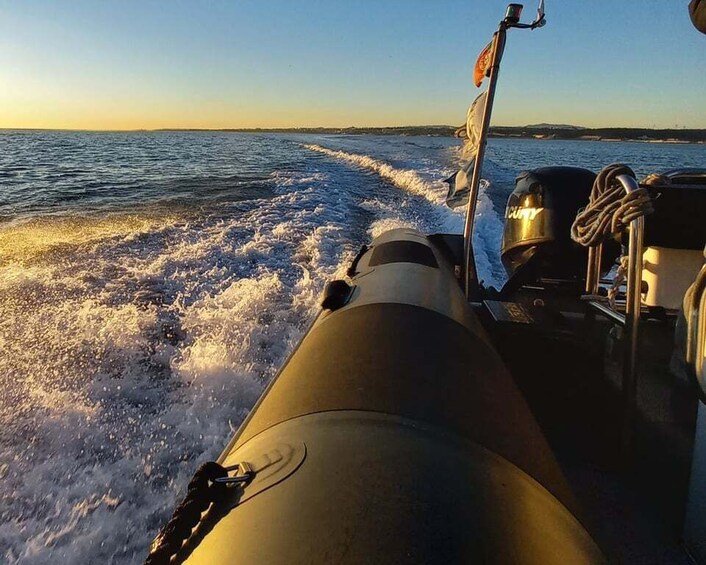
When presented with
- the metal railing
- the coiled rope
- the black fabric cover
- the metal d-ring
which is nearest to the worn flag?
the black fabric cover

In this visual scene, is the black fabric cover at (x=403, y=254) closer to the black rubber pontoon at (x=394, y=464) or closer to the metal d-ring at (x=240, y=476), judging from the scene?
the black rubber pontoon at (x=394, y=464)

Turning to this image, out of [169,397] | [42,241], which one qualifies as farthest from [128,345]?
[42,241]

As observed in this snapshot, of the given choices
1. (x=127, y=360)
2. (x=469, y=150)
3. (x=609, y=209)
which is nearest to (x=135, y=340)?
(x=127, y=360)

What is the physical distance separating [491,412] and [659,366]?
1.54 m

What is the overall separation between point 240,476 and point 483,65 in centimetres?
332

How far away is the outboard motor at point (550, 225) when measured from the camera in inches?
142

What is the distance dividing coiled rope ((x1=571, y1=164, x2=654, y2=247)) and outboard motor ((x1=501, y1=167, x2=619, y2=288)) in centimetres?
144

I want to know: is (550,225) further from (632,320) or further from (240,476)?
(240,476)

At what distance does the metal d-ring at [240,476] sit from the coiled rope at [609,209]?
158cm

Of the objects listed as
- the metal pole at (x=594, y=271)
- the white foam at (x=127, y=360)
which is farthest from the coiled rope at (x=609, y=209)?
the white foam at (x=127, y=360)

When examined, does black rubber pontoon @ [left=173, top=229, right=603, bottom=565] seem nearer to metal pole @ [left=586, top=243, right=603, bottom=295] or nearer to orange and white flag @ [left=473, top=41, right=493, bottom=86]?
metal pole @ [left=586, top=243, right=603, bottom=295]

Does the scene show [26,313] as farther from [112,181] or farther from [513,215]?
[112,181]

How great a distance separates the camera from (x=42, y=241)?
7.36 meters

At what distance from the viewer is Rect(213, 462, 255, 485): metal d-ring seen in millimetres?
1111
